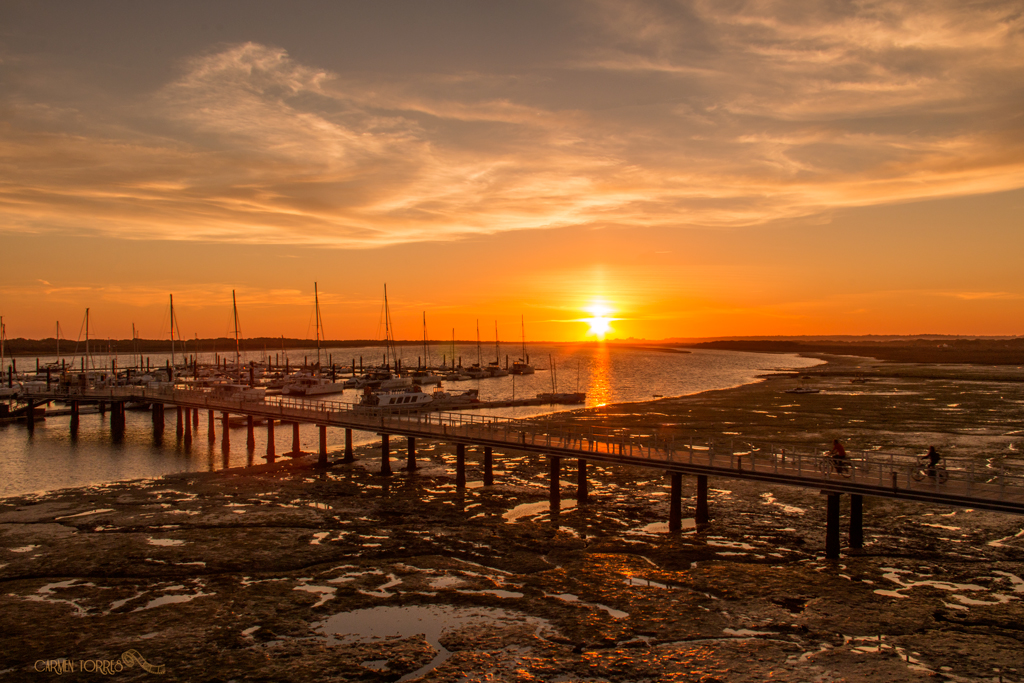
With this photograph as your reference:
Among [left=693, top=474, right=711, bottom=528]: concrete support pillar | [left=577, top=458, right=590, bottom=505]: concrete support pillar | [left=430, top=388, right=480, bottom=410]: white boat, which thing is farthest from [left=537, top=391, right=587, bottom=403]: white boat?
[left=693, top=474, right=711, bottom=528]: concrete support pillar

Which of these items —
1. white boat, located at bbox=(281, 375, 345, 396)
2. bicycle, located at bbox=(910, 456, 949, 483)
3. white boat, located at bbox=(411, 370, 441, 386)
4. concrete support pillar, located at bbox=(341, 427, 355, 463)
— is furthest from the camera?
white boat, located at bbox=(411, 370, 441, 386)

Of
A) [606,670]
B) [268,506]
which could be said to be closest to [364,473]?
[268,506]

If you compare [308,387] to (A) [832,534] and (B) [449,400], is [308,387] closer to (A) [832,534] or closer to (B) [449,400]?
(B) [449,400]

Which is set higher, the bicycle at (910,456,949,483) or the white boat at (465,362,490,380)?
the bicycle at (910,456,949,483)

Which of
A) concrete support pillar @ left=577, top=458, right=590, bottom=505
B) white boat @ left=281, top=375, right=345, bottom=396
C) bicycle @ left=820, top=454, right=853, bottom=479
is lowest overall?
white boat @ left=281, top=375, right=345, bottom=396

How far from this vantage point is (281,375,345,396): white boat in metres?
113

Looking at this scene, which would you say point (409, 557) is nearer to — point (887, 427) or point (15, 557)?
point (15, 557)

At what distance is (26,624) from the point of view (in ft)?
65.5

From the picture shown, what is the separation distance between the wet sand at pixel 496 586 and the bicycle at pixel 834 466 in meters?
2.87

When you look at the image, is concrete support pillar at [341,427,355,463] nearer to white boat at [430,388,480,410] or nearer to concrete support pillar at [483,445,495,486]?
concrete support pillar at [483,445,495,486]

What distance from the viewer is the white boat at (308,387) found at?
4439 inches

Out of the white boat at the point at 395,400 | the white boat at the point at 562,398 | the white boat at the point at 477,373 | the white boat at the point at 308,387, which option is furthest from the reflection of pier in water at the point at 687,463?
the white boat at the point at 477,373

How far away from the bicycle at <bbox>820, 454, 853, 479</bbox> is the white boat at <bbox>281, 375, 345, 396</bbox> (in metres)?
97.5

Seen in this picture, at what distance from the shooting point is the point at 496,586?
22953mm
